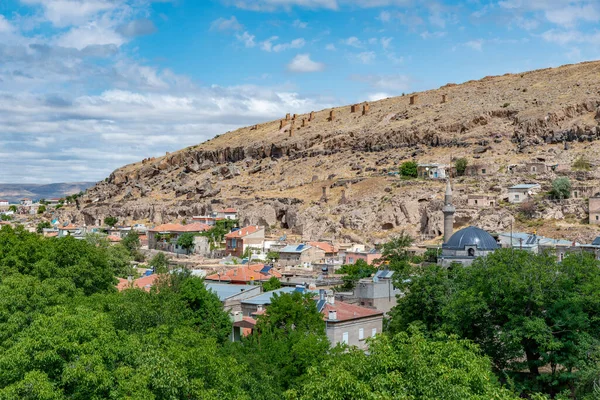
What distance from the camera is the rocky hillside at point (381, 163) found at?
2864 inches

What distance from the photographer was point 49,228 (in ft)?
323

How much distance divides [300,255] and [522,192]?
22.2 m

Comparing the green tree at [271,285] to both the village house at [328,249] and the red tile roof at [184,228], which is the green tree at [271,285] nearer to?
the village house at [328,249]

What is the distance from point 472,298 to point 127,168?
123864 mm

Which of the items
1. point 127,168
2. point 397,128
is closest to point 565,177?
point 397,128

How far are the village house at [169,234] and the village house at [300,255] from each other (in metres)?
18.1

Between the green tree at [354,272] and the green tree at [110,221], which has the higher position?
the green tree at [110,221]

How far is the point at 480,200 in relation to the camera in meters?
69.0

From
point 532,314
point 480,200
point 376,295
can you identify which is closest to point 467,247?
point 376,295

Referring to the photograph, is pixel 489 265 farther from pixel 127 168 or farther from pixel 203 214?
pixel 127 168

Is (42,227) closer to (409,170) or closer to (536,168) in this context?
(409,170)

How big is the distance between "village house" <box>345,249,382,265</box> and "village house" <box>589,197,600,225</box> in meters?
18.2

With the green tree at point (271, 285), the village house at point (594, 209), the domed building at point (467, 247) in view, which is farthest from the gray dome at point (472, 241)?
the village house at point (594, 209)

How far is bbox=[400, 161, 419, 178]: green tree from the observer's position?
3305 inches
